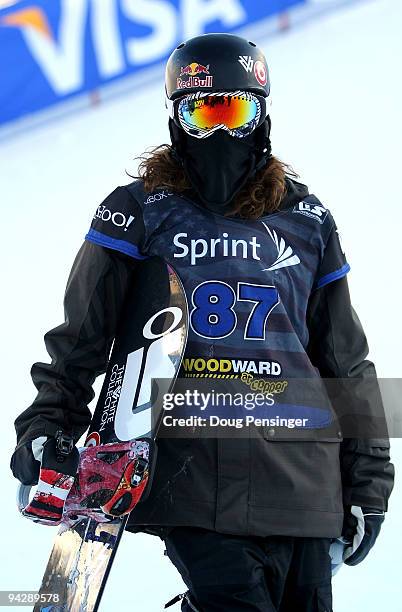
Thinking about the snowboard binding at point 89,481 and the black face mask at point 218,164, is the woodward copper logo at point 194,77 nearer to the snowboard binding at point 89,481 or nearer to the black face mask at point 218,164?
the black face mask at point 218,164

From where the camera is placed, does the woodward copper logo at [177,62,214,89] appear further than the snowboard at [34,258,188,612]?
Yes

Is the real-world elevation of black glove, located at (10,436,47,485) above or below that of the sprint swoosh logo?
below

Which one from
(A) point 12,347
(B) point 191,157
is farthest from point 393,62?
(B) point 191,157

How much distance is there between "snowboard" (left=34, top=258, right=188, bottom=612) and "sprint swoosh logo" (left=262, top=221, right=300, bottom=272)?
0.77 feet

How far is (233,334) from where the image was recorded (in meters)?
2.82

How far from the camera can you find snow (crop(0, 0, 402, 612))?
4.20m

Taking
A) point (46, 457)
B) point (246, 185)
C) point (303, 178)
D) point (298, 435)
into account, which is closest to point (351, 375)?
point (298, 435)

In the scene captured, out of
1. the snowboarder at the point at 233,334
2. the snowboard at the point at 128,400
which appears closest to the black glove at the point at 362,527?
the snowboarder at the point at 233,334

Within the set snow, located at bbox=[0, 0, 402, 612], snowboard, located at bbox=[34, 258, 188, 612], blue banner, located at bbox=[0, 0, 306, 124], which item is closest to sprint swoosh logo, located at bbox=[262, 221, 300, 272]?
snowboard, located at bbox=[34, 258, 188, 612]

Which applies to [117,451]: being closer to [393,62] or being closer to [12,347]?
[12,347]

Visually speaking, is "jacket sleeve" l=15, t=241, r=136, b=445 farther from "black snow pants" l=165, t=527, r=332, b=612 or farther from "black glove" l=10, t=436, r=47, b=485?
"black snow pants" l=165, t=527, r=332, b=612

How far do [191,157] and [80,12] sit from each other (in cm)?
649

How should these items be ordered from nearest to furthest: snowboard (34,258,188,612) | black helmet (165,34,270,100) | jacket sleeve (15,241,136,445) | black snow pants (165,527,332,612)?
black snow pants (165,527,332,612) → snowboard (34,258,188,612) → jacket sleeve (15,241,136,445) → black helmet (165,34,270,100)

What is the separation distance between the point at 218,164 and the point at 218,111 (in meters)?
0.13
